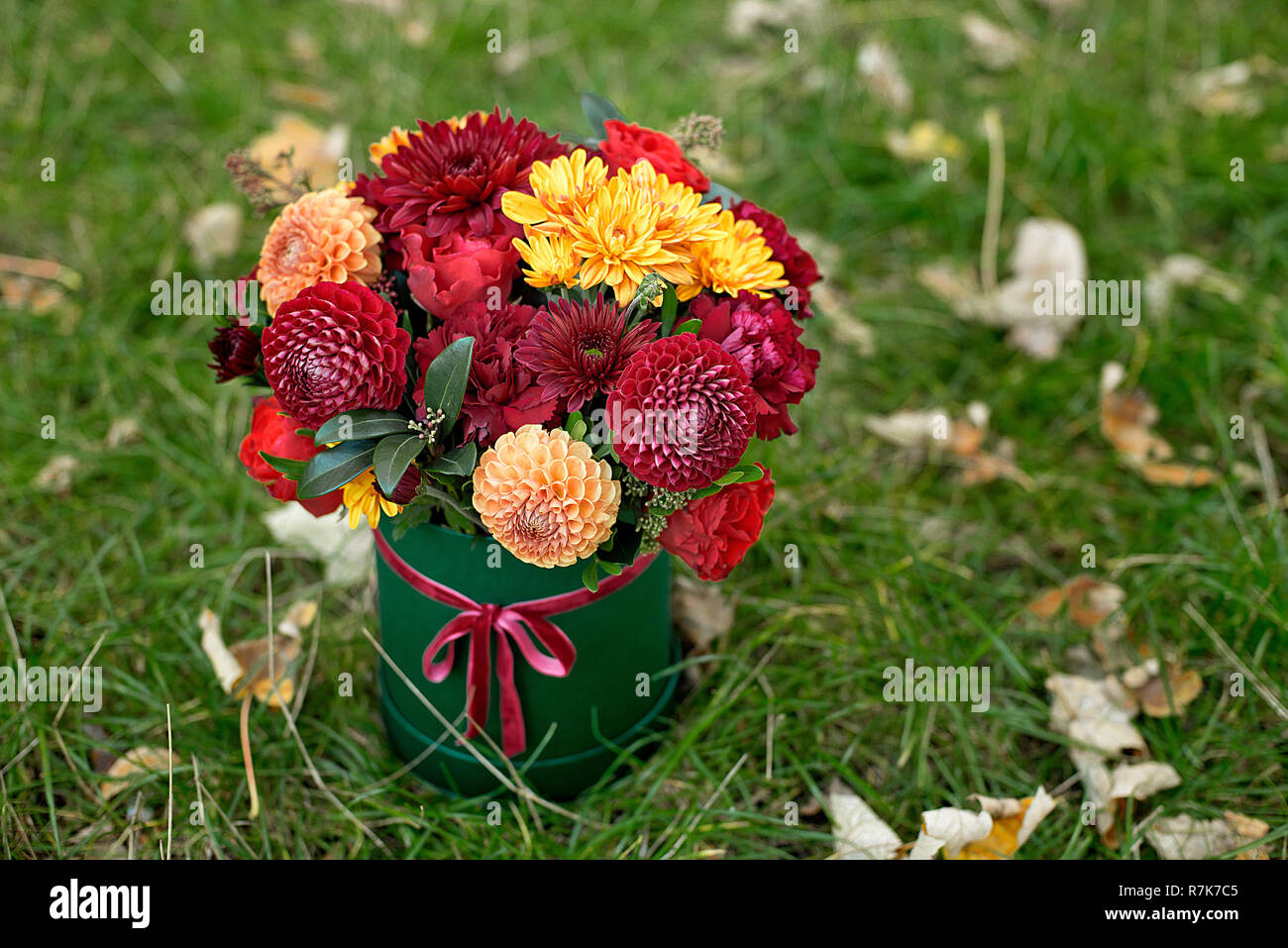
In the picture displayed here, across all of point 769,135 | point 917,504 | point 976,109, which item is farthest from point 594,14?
point 917,504

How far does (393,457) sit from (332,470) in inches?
2.9

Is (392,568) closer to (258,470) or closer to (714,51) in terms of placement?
(258,470)

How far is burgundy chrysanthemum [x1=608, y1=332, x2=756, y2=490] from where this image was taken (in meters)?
1.07

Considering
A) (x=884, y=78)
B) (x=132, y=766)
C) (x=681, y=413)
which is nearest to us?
(x=681, y=413)

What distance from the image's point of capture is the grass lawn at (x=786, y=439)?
1518 millimetres

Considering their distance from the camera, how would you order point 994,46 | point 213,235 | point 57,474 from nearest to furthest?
point 57,474
point 213,235
point 994,46

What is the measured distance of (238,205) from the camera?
2.42 m

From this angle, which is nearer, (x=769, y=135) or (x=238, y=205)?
(x=238, y=205)

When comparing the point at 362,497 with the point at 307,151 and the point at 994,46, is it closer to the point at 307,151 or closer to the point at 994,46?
the point at 307,151

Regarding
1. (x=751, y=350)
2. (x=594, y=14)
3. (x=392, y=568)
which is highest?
(x=594, y=14)

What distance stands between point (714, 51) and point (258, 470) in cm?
218

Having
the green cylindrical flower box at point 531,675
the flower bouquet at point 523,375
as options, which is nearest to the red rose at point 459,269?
the flower bouquet at point 523,375

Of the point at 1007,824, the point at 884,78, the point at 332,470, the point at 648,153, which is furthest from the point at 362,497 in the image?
the point at 884,78

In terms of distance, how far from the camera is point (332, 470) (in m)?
1.12
